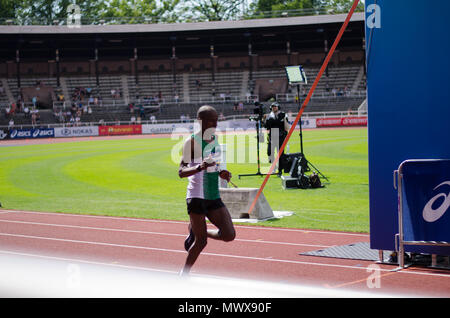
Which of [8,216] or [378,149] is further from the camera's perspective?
[8,216]

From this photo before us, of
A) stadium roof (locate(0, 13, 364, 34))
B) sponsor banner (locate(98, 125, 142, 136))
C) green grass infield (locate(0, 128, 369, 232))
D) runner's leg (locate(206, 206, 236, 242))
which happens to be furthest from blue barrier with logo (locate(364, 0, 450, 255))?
stadium roof (locate(0, 13, 364, 34))

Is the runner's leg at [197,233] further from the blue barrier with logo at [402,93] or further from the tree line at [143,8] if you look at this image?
the tree line at [143,8]

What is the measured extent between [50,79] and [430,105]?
60.8m

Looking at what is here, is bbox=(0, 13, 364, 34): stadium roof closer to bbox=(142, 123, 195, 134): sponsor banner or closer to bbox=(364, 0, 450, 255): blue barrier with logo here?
bbox=(142, 123, 195, 134): sponsor banner

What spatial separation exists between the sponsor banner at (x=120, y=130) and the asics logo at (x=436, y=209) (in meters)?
44.8

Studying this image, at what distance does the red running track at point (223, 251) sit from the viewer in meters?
6.61

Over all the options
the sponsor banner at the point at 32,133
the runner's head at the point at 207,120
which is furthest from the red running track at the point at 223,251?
the sponsor banner at the point at 32,133

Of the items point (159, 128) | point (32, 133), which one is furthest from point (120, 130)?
point (32, 133)

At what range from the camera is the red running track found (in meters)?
6.61

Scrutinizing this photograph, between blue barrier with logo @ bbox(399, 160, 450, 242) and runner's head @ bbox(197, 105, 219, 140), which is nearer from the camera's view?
runner's head @ bbox(197, 105, 219, 140)

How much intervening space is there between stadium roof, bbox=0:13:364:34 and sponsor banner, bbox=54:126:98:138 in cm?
1416
